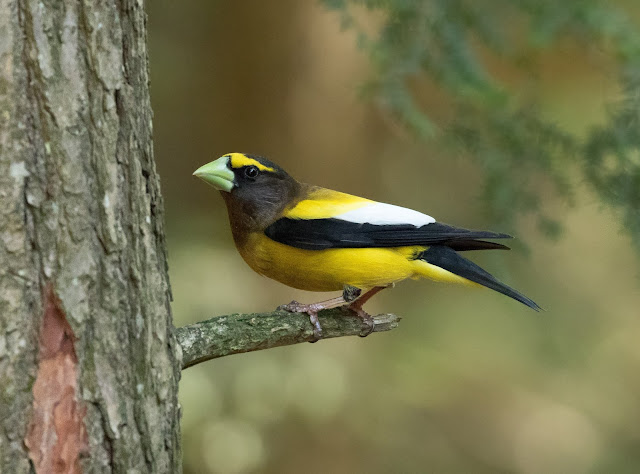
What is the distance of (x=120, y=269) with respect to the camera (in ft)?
6.08

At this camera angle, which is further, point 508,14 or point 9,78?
point 508,14

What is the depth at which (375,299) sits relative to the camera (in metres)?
5.73

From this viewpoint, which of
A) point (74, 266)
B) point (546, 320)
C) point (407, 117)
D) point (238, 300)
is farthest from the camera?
point (546, 320)

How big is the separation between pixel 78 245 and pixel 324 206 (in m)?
1.40

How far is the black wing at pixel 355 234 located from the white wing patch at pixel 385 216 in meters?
0.02

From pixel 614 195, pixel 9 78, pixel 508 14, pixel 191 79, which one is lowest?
pixel 9 78

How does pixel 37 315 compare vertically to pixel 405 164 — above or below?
below

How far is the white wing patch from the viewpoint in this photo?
116 inches

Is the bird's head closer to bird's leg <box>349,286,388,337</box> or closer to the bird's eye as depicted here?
the bird's eye

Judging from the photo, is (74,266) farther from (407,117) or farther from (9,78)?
(407,117)

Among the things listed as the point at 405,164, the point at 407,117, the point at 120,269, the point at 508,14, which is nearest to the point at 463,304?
the point at 405,164

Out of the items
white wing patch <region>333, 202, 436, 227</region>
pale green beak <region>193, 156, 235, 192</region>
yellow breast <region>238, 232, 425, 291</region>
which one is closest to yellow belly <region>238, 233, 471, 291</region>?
yellow breast <region>238, 232, 425, 291</region>

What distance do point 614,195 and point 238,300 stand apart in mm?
2705

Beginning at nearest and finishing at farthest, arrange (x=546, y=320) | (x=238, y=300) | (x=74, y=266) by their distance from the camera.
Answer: (x=74, y=266)
(x=238, y=300)
(x=546, y=320)
